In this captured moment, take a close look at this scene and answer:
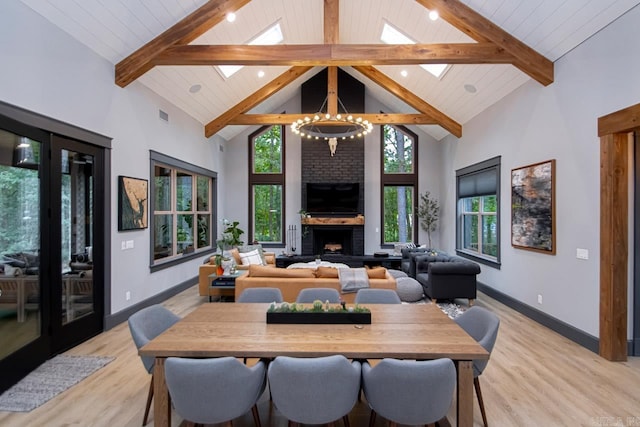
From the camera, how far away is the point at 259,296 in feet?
10.3

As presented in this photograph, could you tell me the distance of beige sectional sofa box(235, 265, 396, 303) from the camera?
4.32 metres

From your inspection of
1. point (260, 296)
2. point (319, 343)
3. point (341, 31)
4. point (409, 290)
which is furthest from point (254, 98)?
point (319, 343)

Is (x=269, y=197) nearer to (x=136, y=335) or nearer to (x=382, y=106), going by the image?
(x=382, y=106)

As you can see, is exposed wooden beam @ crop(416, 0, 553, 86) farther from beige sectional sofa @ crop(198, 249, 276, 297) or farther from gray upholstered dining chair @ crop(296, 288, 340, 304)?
beige sectional sofa @ crop(198, 249, 276, 297)

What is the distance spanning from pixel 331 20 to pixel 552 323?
5.30 m


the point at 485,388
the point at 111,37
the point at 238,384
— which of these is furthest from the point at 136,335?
the point at 111,37

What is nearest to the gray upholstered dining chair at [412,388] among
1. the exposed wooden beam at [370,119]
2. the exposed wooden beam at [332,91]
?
the exposed wooden beam at [332,91]

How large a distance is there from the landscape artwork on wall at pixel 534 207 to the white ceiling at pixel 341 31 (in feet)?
4.88

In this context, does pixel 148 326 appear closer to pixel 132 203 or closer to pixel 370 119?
pixel 132 203

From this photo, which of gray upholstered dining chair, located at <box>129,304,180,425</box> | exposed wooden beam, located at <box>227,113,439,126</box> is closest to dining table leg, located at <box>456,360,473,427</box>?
gray upholstered dining chair, located at <box>129,304,180,425</box>

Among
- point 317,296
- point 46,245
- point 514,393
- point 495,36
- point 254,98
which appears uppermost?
point 254,98

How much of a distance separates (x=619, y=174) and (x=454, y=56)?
96.1 inches

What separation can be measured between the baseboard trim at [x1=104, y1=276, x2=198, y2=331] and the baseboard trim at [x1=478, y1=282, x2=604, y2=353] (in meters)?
5.81

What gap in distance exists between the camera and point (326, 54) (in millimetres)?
4543
